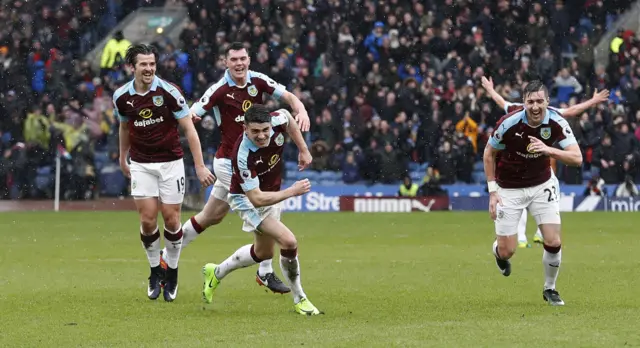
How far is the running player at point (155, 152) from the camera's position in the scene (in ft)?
40.7

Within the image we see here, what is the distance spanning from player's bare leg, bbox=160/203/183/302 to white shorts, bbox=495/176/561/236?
10.6ft

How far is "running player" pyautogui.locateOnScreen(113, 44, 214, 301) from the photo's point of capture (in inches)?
488

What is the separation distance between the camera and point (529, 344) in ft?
29.0

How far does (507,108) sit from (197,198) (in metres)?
17.9

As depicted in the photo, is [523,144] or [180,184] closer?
[523,144]

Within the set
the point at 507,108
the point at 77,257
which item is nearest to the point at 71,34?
the point at 77,257

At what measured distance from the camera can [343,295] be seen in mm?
12766

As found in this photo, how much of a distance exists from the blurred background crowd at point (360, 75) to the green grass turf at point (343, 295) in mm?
8267

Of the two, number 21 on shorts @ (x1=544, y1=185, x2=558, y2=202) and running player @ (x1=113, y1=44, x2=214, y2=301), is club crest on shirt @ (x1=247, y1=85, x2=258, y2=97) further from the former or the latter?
number 21 on shorts @ (x1=544, y1=185, x2=558, y2=202)

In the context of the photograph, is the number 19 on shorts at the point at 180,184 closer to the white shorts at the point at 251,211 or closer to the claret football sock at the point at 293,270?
the white shorts at the point at 251,211

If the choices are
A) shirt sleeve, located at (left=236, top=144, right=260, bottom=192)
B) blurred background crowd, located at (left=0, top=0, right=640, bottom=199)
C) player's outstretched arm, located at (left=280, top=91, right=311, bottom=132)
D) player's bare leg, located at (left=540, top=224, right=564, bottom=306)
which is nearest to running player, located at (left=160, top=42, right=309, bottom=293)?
player's outstretched arm, located at (left=280, top=91, right=311, bottom=132)

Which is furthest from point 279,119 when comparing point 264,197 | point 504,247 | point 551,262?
point 551,262

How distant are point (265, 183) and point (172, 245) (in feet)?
5.55

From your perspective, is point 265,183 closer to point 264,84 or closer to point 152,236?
point 152,236
